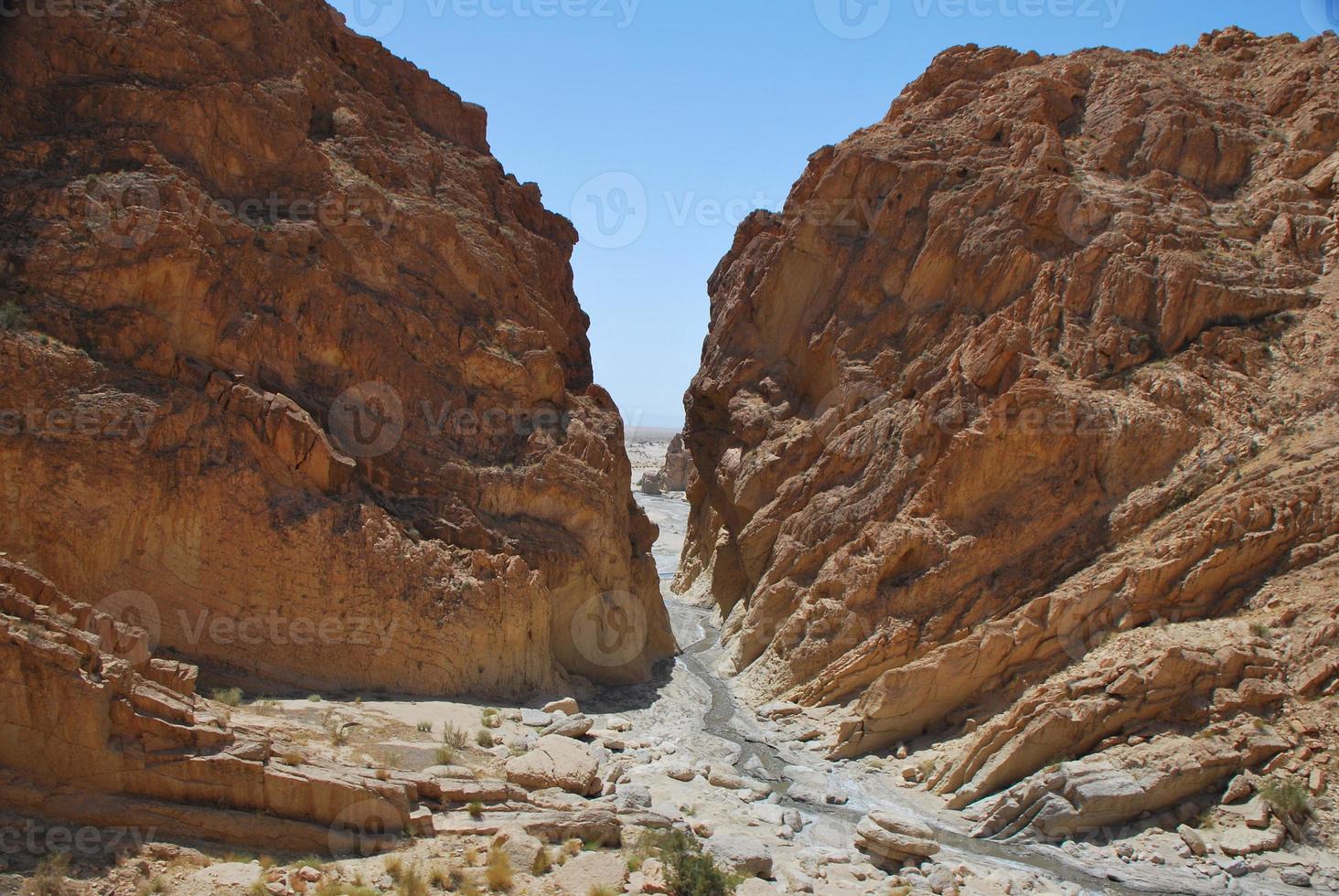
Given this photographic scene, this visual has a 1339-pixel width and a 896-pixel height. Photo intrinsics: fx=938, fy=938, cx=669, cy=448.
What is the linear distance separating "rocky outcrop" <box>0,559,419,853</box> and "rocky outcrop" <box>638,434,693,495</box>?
6663cm

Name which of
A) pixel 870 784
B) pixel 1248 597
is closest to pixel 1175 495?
pixel 1248 597

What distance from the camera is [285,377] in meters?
20.2

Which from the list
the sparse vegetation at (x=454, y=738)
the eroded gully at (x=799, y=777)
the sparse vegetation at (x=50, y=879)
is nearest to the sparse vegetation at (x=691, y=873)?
the eroded gully at (x=799, y=777)

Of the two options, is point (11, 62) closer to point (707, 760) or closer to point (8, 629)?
point (8, 629)

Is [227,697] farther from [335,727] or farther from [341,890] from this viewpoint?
[341,890]

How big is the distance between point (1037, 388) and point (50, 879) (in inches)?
853

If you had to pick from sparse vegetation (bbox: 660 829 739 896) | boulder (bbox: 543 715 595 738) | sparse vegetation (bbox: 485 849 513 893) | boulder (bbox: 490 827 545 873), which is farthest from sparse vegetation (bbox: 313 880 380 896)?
boulder (bbox: 543 715 595 738)

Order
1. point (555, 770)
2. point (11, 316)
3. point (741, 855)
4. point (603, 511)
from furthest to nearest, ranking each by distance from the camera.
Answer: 1. point (603, 511)
2. point (555, 770)
3. point (11, 316)
4. point (741, 855)

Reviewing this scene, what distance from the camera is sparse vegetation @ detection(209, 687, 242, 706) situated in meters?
16.2

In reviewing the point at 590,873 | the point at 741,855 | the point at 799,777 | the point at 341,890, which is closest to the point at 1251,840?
the point at 799,777

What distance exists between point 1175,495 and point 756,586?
523 inches

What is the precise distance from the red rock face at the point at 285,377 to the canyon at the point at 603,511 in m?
0.09

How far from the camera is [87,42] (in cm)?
1948

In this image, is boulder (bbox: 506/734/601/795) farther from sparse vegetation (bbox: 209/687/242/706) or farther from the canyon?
sparse vegetation (bbox: 209/687/242/706)
